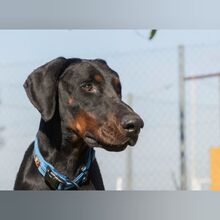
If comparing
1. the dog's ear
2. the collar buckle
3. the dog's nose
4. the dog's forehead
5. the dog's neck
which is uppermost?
the dog's forehead

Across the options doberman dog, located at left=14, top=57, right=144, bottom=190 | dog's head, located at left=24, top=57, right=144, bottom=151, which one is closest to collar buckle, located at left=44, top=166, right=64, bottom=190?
doberman dog, located at left=14, top=57, right=144, bottom=190

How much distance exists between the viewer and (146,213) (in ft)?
7.82

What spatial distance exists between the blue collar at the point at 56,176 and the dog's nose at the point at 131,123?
267mm

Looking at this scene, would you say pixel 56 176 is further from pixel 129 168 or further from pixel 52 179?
pixel 129 168

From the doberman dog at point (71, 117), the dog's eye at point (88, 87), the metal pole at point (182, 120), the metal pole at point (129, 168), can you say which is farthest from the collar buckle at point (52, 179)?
the metal pole at point (182, 120)

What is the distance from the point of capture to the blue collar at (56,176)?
206cm

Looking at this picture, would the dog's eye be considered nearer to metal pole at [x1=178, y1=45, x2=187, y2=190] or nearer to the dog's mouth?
the dog's mouth

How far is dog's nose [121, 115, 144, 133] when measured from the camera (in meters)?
1.96

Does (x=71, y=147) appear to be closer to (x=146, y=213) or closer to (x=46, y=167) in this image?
(x=46, y=167)

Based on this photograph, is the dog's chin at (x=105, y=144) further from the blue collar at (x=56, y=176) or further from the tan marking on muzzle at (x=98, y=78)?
the tan marking on muzzle at (x=98, y=78)

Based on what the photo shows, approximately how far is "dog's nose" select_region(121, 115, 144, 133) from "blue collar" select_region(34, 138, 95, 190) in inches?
10.5

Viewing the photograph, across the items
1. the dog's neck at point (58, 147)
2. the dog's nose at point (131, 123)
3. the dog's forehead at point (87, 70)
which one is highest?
the dog's forehead at point (87, 70)
